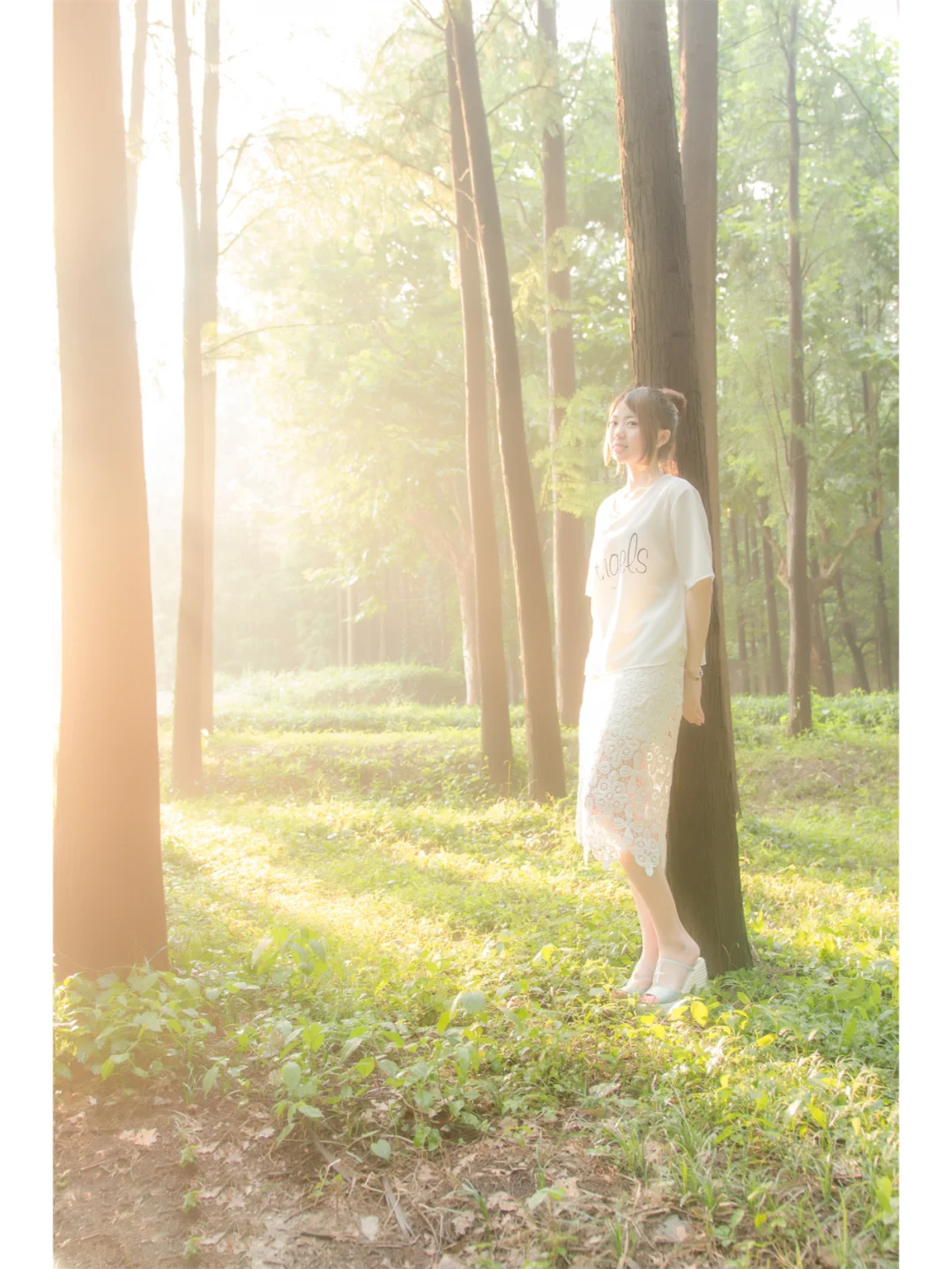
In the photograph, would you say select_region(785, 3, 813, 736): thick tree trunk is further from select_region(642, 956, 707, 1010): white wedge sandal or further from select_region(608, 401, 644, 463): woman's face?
select_region(608, 401, 644, 463): woman's face

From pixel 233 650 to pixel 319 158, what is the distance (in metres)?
31.2

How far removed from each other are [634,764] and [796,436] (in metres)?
10.9

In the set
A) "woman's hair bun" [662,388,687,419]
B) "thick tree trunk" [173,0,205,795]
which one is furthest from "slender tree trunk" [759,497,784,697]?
"woman's hair bun" [662,388,687,419]

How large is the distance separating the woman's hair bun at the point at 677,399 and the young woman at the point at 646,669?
1 cm

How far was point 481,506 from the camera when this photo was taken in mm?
9844

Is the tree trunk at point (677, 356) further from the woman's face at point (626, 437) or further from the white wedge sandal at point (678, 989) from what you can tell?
the woman's face at point (626, 437)

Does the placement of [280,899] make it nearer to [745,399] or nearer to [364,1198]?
Answer: [364,1198]

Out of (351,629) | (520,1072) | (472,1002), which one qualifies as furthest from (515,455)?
(351,629)

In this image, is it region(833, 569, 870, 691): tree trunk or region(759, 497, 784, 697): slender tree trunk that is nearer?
region(759, 497, 784, 697): slender tree trunk

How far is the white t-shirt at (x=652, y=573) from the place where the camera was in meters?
3.39

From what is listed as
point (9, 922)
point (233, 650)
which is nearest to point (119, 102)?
point (9, 922)

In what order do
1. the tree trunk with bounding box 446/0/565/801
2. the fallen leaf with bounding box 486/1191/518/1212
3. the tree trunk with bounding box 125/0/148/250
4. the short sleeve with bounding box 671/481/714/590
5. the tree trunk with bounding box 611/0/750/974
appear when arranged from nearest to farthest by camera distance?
the fallen leaf with bounding box 486/1191/518/1212
the short sleeve with bounding box 671/481/714/590
the tree trunk with bounding box 611/0/750/974
the tree trunk with bounding box 446/0/565/801
the tree trunk with bounding box 125/0/148/250

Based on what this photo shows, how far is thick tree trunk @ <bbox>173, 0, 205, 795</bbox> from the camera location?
10.8 metres

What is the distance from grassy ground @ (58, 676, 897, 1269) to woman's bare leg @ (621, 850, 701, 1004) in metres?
0.15
